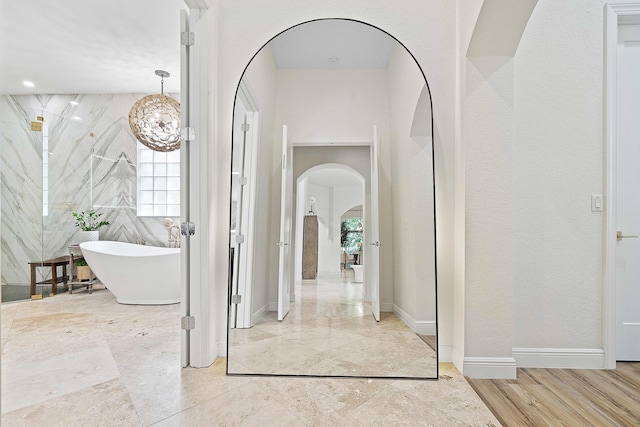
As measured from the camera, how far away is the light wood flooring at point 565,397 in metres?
1.68

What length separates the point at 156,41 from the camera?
3.84 meters

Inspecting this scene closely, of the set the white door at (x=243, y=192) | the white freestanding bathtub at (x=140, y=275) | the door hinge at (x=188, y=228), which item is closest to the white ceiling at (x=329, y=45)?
the white door at (x=243, y=192)

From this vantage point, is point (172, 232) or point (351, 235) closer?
point (351, 235)

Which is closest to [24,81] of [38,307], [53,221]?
[53,221]

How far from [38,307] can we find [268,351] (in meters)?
3.24

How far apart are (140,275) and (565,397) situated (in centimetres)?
387

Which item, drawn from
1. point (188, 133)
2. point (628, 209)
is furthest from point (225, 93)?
point (628, 209)

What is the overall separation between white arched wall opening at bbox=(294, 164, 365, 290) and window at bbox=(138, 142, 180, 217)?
3605mm

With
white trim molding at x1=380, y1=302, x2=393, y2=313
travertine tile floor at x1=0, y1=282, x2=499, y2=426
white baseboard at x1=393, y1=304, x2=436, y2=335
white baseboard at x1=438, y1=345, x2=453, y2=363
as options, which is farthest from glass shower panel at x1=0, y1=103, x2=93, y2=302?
white baseboard at x1=438, y1=345, x2=453, y2=363

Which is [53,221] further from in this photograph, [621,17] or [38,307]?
[621,17]

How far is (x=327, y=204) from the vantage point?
221 cm

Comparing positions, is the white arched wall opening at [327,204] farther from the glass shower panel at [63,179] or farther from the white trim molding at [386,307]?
the glass shower panel at [63,179]

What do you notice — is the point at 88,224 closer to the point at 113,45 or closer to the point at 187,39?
the point at 113,45

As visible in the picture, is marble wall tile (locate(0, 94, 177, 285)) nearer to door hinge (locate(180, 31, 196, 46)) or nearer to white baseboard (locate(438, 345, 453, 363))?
door hinge (locate(180, 31, 196, 46))
